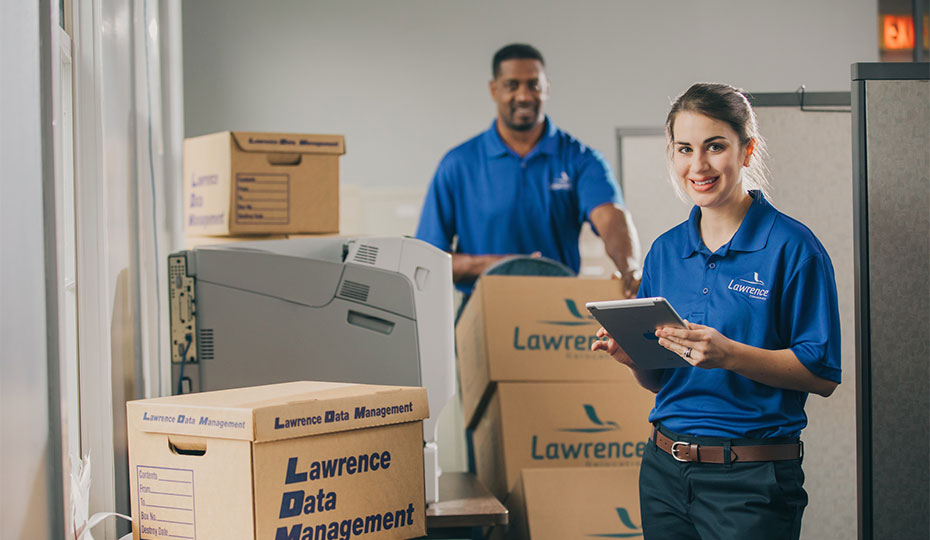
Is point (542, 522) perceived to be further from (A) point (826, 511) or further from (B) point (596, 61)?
(B) point (596, 61)

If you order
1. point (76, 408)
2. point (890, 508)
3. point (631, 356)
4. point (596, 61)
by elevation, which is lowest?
point (890, 508)

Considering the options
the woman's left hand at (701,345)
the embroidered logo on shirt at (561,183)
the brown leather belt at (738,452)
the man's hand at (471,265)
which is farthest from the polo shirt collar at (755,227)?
the embroidered logo on shirt at (561,183)

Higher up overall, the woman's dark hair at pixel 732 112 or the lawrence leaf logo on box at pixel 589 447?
the woman's dark hair at pixel 732 112

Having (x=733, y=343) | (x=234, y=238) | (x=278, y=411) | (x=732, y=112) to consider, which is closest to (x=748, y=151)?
(x=732, y=112)

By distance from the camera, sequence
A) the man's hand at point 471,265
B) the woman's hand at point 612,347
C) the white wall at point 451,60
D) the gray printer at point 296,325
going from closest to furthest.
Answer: the woman's hand at point 612,347
the gray printer at point 296,325
the man's hand at point 471,265
the white wall at point 451,60

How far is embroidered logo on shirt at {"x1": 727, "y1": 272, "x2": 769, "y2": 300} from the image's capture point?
4.34ft

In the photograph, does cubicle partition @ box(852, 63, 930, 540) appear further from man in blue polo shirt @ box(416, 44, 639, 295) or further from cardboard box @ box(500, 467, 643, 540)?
man in blue polo shirt @ box(416, 44, 639, 295)

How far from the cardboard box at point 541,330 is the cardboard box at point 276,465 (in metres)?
0.96

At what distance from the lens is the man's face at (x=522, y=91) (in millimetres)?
3133

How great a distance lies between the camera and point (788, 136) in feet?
6.13

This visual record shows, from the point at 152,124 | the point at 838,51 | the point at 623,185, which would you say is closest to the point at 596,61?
the point at 623,185

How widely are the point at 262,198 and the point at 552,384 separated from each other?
946 millimetres

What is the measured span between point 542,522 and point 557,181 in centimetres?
140

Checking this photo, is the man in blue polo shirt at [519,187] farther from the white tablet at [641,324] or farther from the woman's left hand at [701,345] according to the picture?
the woman's left hand at [701,345]
